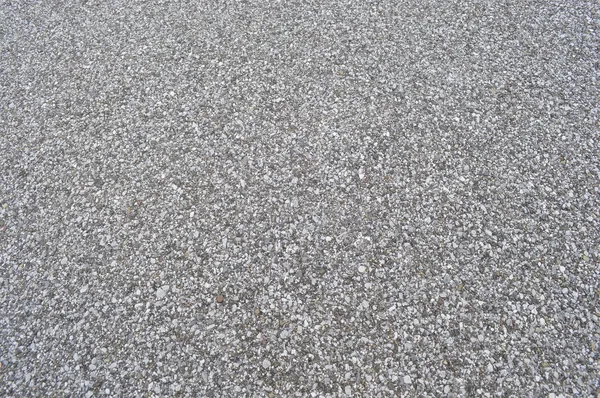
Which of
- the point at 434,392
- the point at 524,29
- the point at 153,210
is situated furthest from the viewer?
the point at 524,29

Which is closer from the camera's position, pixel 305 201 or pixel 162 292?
pixel 162 292

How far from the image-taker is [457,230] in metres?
3.22

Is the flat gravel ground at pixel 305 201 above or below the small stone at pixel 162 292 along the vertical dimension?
above

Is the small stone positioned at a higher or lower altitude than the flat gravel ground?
lower

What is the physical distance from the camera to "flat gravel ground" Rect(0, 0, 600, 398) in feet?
9.02

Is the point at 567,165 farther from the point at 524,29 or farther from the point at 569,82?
the point at 524,29

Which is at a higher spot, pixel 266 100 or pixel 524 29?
pixel 524 29

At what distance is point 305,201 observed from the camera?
3.40 m

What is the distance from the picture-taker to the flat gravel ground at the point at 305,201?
9.02 ft

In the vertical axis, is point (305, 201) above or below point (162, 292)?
above

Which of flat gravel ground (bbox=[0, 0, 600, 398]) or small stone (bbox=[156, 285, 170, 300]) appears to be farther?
small stone (bbox=[156, 285, 170, 300])

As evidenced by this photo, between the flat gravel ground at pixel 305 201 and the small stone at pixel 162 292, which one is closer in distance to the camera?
the flat gravel ground at pixel 305 201

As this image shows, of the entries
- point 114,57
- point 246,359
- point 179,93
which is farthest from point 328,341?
point 114,57

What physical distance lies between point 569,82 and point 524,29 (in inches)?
32.0
